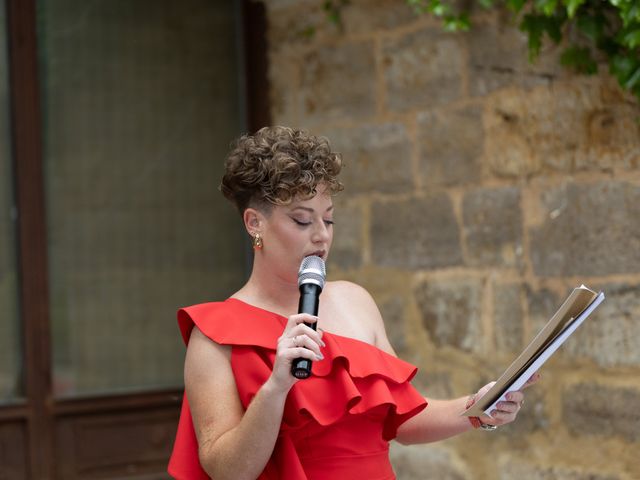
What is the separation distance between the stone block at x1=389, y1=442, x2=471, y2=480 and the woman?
78.7 inches

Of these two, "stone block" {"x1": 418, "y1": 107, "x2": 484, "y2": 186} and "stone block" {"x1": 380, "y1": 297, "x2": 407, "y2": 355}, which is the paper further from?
"stone block" {"x1": 380, "y1": 297, "x2": 407, "y2": 355}

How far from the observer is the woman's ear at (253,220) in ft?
8.75

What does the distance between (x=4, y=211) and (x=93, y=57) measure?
0.92 m

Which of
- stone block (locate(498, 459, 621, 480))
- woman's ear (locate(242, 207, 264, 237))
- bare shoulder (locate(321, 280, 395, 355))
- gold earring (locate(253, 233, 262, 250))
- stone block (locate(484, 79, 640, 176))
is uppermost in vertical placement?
stone block (locate(484, 79, 640, 176))

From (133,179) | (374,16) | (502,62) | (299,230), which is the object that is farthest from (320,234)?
(133,179)

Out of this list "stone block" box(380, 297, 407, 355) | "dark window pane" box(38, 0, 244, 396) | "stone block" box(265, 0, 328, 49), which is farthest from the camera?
"stone block" box(265, 0, 328, 49)

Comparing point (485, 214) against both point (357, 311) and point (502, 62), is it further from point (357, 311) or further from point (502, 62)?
point (357, 311)

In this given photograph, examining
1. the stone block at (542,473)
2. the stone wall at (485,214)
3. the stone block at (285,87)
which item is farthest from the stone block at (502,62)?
the stone block at (542,473)

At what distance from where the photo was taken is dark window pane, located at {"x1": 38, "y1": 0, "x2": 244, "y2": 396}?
17.5 ft

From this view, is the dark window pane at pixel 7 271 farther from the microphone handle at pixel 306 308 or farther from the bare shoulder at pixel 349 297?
the microphone handle at pixel 306 308

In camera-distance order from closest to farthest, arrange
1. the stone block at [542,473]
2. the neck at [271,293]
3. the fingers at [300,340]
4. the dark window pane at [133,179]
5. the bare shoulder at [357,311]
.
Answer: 1. the fingers at [300,340]
2. the neck at [271,293]
3. the bare shoulder at [357,311]
4. the stone block at [542,473]
5. the dark window pane at [133,179]

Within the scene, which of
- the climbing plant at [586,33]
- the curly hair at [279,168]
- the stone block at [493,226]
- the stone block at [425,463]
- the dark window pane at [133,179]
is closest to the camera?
the curly hair at [279,168]

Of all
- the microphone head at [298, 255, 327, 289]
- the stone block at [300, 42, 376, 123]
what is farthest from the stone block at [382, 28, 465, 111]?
the microphone head at [298, 255, 327, 289]

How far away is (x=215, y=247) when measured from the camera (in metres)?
5.73
